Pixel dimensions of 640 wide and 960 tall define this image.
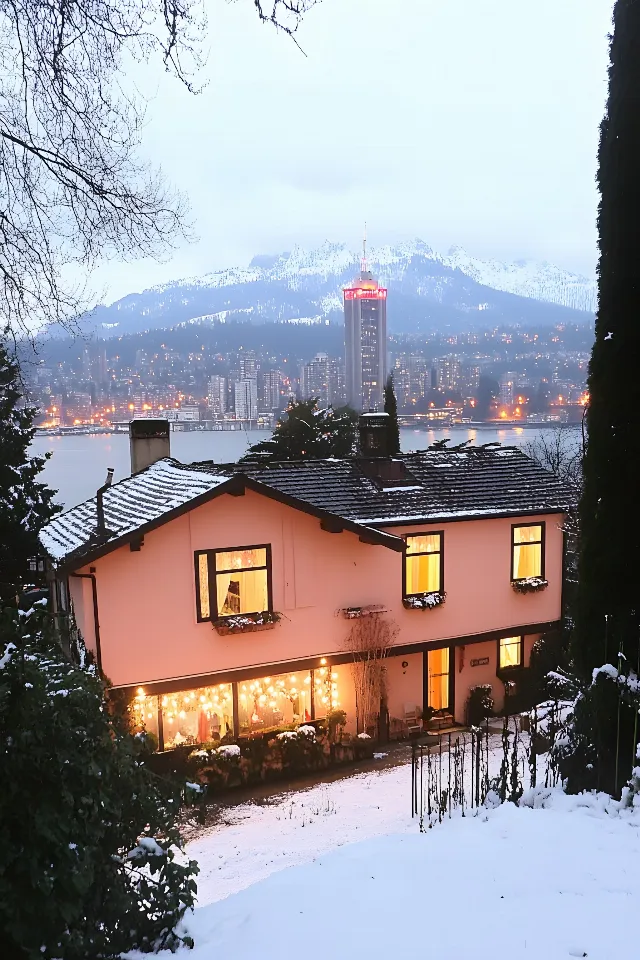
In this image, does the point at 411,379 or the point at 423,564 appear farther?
the point at 411,379

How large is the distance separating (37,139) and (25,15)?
543mm

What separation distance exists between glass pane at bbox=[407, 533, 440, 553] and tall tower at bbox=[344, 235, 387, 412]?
33.7m

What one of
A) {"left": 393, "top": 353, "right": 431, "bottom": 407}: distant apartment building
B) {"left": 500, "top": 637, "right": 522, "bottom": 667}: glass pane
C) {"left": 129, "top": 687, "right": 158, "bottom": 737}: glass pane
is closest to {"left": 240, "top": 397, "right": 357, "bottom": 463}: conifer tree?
{"left": 500, "top": 637, "right": 522, "bottom": 667}: glass pane

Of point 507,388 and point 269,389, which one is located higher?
point 269,389

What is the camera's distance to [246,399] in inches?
1722

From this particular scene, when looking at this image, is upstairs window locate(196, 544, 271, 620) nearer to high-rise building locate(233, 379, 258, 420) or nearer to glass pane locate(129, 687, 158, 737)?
glass pane locate(129, 687, 158, 737)

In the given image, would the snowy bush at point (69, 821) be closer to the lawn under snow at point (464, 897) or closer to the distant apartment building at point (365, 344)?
the lawn under snow at point (464, 897)

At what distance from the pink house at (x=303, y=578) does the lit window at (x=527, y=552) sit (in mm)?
42

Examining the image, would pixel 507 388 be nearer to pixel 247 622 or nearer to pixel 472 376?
pixel 472 376

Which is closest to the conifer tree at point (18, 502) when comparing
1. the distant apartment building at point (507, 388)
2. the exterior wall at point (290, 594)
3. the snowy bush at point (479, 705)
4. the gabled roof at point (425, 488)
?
the exterior wall at point (290, 594)

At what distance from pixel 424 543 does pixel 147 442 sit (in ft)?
25.6

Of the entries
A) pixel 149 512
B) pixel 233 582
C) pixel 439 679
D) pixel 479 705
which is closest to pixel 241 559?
pixel 233 582

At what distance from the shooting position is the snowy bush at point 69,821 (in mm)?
3602

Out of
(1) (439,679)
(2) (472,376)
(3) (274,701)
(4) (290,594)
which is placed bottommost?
(1) (439,679)
